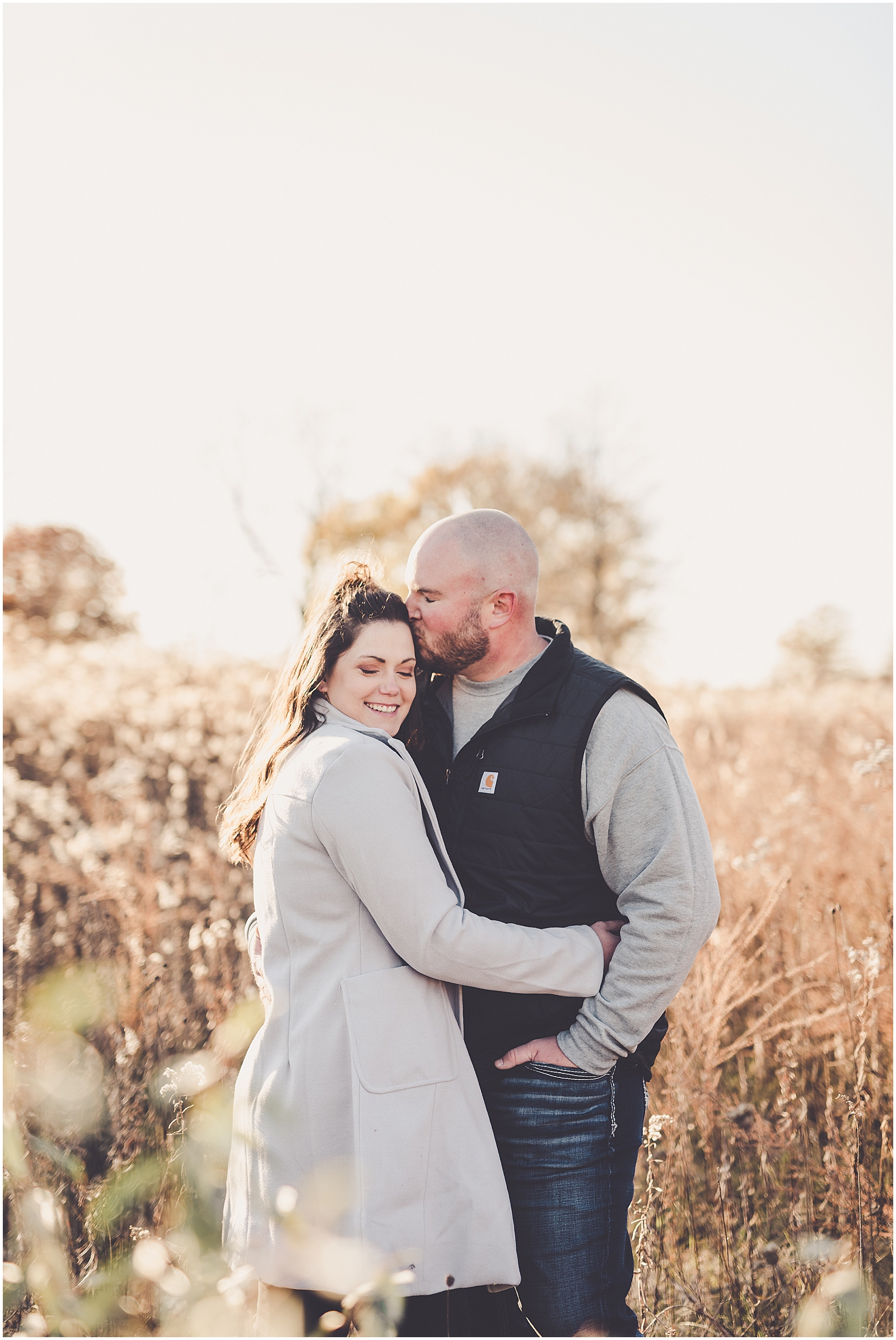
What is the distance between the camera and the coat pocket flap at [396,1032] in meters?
1.97

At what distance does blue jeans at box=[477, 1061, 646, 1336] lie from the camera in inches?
89.7

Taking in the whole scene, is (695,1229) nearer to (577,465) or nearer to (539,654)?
(539,654)

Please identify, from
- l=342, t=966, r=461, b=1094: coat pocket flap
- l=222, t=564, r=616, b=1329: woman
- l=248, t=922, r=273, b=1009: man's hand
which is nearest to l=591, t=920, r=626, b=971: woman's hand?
l=222, t=564, r=616, b=1329: woman

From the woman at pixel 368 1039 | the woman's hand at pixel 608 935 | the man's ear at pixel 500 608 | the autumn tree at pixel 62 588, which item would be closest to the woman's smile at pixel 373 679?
the woman at pixel 368 1039

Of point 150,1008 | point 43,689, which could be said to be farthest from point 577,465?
point 150,1008

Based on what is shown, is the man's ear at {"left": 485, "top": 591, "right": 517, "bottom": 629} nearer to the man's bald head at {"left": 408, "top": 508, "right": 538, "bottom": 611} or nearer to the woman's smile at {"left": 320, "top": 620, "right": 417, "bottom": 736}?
the man's bald head at {"left": 408, "top": 508, "right": 538, "bottom": 611}

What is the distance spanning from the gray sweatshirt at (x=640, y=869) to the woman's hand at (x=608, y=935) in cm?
3

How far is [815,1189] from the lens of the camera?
3.30 m

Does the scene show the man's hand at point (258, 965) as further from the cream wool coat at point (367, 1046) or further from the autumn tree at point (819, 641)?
the autumn tree at point (819, 641)

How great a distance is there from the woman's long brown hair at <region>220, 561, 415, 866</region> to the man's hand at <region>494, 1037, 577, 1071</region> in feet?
3.15

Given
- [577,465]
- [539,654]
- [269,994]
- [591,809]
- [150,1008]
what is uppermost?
[577,465]

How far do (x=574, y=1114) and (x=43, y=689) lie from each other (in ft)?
28.0

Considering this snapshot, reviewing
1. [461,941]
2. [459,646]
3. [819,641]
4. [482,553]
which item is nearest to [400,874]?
[461,941]

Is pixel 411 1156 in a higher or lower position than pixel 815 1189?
higher
